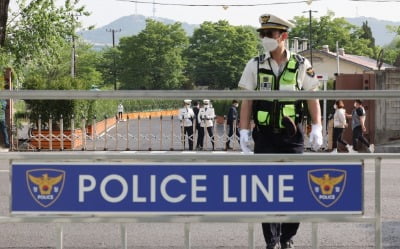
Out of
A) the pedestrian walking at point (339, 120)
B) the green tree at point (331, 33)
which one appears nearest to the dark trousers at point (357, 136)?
the pedestrian walking at point (339, 120)

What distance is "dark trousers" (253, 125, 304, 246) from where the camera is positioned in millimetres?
6316

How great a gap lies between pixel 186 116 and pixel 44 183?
20.7 meters

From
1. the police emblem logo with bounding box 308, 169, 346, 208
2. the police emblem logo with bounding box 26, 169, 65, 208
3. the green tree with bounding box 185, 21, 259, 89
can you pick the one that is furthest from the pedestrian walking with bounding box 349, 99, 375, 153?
the green tree with bounding box 185, 21, 259, 89

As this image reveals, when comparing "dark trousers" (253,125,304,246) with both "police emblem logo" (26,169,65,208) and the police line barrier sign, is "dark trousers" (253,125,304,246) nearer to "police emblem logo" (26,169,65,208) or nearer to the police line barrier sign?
the police line barrier sign

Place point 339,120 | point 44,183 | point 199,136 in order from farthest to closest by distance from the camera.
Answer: point 199,136, point 339,120, point 44,183

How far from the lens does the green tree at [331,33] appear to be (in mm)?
132750

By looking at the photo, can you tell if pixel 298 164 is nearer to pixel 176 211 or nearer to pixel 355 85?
pixel 176 211

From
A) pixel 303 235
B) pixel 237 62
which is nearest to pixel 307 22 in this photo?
pixel 237 62

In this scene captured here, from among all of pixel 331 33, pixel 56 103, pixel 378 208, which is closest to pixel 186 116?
pixel 56 103

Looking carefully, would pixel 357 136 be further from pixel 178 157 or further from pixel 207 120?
pixel 178 157

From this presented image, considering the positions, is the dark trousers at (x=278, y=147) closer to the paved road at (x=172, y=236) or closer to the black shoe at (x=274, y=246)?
the black shoe at (x=274, y=246)

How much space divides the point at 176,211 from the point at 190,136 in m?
20.7

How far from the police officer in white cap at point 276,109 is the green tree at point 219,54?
383ft

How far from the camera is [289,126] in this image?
20.6ft
